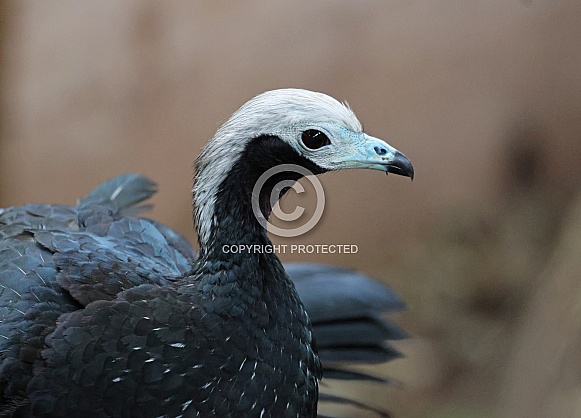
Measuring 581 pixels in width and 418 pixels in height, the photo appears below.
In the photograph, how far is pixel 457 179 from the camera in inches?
155

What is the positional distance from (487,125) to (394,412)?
155 cm

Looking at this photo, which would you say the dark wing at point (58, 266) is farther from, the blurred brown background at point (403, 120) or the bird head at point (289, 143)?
the blurred brown background at point (403, 120)

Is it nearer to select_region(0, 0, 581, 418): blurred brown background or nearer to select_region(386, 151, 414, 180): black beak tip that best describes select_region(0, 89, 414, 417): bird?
select_region(386, 151, 414, 180): black beak tip

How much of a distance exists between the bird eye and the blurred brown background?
2.03 meters

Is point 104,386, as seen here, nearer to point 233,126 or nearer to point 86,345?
point 86,345

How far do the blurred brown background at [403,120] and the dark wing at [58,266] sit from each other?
5.01 ft

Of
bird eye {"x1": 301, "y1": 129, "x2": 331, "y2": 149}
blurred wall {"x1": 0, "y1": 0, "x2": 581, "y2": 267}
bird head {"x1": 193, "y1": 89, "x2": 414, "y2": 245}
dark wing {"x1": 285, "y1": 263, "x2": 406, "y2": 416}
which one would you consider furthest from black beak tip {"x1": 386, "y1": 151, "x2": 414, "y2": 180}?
blurred wall {"x1": 0, "y1": 0, "x2": 581, "y2": 267}

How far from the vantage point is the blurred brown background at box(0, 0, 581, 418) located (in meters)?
3.78

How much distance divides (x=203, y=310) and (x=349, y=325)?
94 centimetres

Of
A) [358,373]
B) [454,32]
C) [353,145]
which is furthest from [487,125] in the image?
[353,145]

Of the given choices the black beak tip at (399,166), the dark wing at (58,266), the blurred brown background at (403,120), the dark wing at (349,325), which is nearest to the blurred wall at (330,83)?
the blurred brown background at (403,120)

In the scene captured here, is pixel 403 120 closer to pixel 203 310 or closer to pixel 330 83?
pixel 330 83

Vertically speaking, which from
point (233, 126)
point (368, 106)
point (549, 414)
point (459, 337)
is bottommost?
point (549, 414)

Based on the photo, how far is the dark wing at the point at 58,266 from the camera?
180 cm
